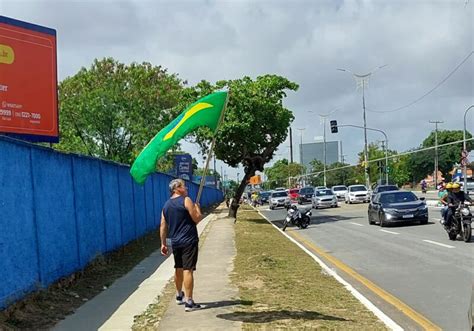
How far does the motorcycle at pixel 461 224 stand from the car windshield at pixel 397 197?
23.2 feet

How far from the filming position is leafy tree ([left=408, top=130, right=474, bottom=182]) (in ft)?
339

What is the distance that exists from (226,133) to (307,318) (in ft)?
67.5

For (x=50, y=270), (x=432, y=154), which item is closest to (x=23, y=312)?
(x=50, y=270)

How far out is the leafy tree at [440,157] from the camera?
103 m

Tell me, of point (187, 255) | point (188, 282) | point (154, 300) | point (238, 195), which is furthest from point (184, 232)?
point (238, 195)

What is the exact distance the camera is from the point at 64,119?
3659 centimetres

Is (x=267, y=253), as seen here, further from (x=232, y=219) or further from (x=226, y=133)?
(x=232, y=219)

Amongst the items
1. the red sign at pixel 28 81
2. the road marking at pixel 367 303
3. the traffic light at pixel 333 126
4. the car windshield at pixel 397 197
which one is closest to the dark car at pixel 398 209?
the car windshield at pixel 397 197

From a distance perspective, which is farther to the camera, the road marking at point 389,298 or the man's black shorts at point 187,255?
the man's black shorts at point 187,255

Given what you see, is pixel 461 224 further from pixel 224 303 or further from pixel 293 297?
pixel 224 303

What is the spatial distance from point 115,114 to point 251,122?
39.1 ft

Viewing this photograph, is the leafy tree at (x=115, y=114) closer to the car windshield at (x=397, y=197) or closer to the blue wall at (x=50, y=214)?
the car windshield at (x=397, y=197)

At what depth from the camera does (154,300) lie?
8.71m

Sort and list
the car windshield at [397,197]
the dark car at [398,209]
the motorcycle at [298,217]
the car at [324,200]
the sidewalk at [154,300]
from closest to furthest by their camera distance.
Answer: the sidewalk at [154,300]
the dark car at [398,209]
the car windshield at [397,197]
the motorcycle at [298,217]
the car at [324,200]
